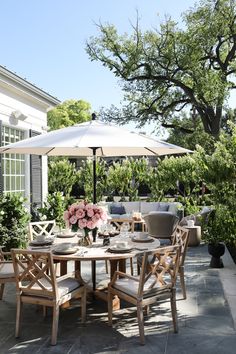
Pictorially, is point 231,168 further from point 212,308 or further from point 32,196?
point 32,196

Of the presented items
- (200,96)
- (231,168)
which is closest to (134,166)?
(200,96)

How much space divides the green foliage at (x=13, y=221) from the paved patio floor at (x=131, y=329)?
5.63 ft

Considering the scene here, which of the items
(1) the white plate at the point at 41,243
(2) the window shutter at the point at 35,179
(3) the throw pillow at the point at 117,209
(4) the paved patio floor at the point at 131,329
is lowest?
(4) the paved patio floor at the point at 131,329

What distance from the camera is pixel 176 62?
17.6 m

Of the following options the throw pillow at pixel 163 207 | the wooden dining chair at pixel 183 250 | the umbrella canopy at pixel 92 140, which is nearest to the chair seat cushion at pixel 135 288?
the wooden dining chair at pixel 183 250

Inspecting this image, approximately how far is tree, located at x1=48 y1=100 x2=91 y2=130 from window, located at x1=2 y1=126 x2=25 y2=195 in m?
26.2

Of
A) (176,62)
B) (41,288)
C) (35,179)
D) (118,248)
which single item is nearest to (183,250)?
(118,248)

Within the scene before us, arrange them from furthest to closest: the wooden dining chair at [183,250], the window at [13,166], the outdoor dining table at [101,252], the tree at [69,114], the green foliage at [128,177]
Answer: the tree at [69,114] → the green foliage at [128,177] → the window at [13,166] → the wooden dining chair at [183,250] → the outdoor dining table at [101,252]

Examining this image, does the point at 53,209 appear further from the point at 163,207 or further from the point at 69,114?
the point at 69,114

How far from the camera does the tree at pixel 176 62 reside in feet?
56.9

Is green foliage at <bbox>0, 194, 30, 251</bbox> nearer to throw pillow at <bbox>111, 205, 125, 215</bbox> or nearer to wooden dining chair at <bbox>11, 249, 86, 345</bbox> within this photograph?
wooden dining chair at <bbox>11, 249, 86, 345</bbox>

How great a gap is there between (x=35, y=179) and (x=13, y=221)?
10.6ft

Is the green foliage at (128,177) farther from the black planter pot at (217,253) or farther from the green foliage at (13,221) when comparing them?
the black planter pot at (217,253)

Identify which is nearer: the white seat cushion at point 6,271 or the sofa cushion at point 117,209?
the white seat cushion at point 6,271
